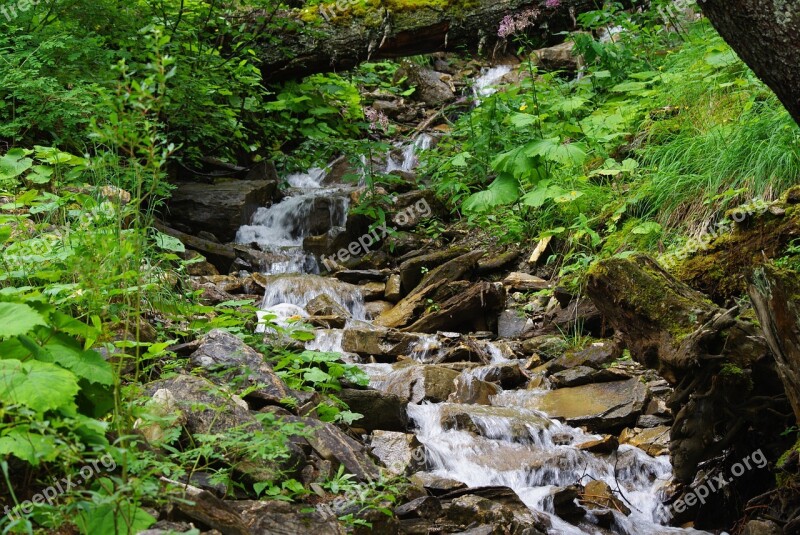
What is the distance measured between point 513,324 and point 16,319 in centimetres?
585

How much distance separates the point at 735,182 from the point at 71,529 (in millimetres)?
5696

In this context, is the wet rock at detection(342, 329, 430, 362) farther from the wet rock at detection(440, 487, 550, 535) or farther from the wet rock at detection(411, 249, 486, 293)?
the wet rock at detection(440, 487, 550, 535)

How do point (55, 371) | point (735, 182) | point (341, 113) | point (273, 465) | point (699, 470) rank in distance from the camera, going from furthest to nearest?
point (341, 113) < point (735, 182) < point (699, 470) < point (273, 465) < point (55, 371)

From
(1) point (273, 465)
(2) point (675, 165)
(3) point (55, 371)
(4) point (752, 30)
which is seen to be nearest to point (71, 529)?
(3) point (55, 371)

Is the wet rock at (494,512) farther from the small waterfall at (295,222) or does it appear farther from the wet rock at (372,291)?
the small waterfall at (295,222)

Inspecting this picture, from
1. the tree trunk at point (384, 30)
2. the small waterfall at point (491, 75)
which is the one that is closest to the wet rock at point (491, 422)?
the tree trunk at point (384, 30)

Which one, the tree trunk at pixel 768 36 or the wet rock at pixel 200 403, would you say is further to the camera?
the wet rock at pixel 200 403

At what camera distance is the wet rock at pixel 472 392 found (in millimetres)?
5844

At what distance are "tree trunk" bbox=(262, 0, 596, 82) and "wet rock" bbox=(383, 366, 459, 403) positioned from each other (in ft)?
18.1

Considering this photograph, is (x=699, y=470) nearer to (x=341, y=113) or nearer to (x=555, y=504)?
(x=555, y=504)

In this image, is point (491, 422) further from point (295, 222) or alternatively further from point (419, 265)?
point (295, 222)

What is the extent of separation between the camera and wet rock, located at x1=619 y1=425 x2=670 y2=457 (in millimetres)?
4922

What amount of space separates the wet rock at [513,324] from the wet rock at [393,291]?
1.49m

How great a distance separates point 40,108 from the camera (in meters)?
A: 6.58
